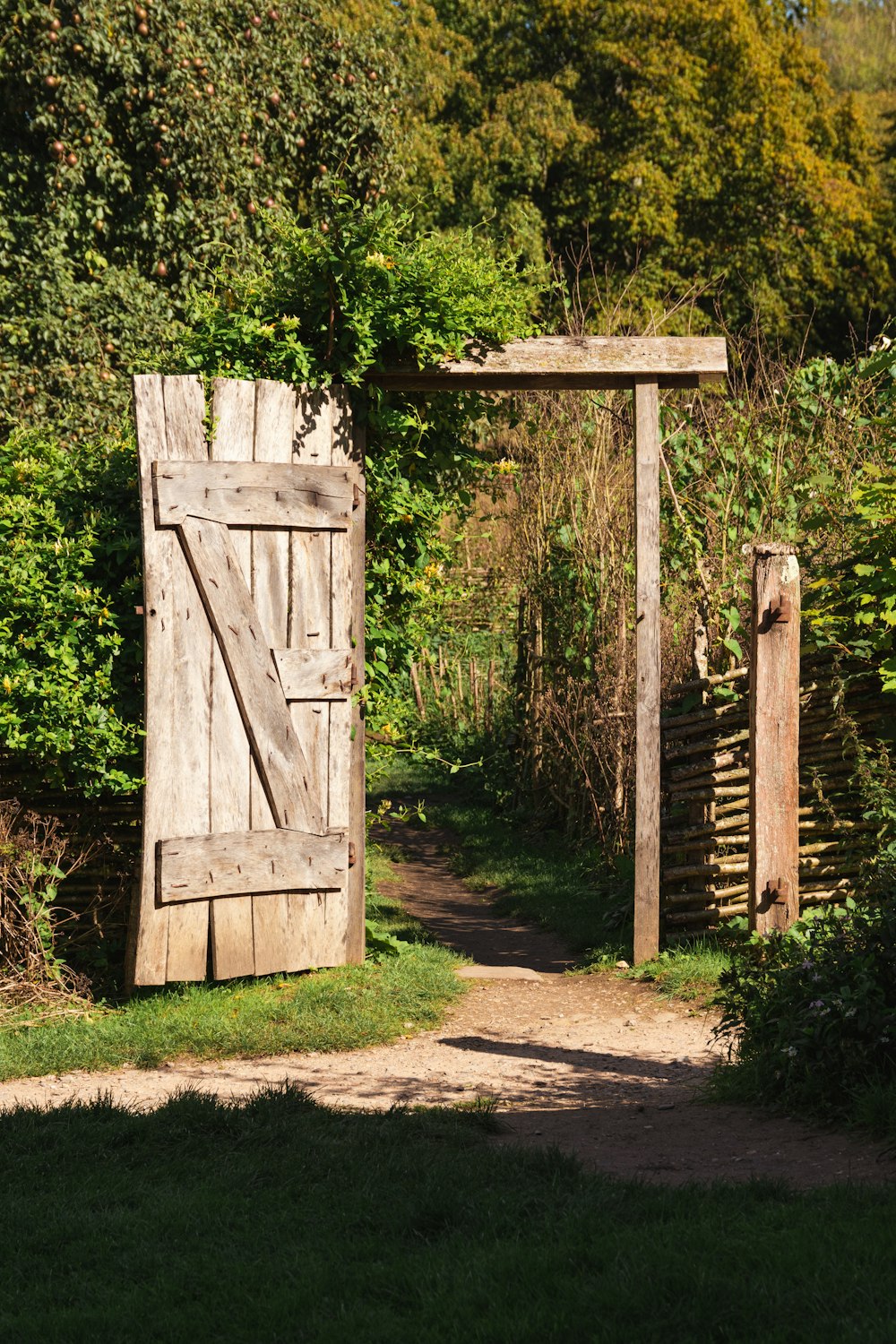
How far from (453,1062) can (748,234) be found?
20971 millimetres

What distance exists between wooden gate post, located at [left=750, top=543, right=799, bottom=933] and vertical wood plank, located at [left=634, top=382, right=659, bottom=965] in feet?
2.54

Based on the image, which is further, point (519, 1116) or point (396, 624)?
point (396, 624)

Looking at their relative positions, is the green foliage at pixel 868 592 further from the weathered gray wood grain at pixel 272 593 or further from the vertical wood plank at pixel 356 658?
the weathered gray wood grain at pixel 272 593

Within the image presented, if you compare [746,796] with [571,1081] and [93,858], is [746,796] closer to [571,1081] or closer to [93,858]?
[571,1081]

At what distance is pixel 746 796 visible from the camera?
7.09 metres

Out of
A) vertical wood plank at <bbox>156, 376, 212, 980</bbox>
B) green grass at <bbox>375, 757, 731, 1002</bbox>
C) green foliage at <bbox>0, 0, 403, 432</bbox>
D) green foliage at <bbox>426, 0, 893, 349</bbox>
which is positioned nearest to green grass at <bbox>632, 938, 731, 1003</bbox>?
green grass at <bbox>375, 757, 731, 1002</bbox>

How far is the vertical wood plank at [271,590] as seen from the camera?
611cm

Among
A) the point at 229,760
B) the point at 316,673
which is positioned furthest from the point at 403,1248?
the point at 316,673

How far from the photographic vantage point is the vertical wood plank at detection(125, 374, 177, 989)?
5852 millimetres

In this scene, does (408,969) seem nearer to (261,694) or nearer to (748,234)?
(261,694)

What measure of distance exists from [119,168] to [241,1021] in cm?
859

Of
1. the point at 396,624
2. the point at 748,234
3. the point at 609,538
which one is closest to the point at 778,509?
the point at 609,538

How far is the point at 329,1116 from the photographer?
4.37 meters

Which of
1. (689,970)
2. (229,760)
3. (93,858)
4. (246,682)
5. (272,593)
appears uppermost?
(272,593)
